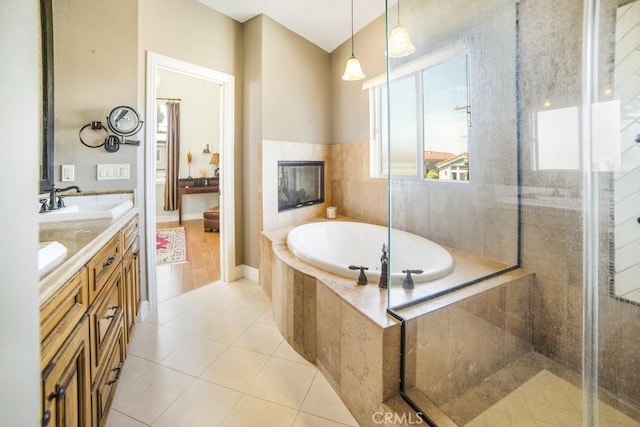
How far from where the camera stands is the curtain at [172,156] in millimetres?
5707

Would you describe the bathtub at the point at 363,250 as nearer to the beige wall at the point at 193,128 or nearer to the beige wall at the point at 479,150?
the beige wall at the point at 479,150

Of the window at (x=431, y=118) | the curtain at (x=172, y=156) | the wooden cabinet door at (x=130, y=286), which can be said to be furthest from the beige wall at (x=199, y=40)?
the curtain at (x=172, y=156)

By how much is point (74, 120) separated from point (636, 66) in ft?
10.1

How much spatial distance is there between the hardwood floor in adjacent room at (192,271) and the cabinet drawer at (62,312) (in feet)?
5.96

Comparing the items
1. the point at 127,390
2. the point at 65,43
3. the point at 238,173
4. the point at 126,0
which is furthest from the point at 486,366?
the point at 126,0

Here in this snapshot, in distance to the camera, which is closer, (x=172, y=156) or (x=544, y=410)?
(x=544, y=410)

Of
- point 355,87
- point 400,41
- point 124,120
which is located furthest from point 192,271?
point 400,41

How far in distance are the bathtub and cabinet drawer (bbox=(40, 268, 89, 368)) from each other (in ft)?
3.98

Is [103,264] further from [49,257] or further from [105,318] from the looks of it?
[49,257]

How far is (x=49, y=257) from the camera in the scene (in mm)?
741

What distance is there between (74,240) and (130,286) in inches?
34.0

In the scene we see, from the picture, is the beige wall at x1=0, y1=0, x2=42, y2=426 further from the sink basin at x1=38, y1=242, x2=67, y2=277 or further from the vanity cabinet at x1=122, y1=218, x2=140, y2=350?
the vanity cabinet at x1=122, y1=218, x2=140, y2=350

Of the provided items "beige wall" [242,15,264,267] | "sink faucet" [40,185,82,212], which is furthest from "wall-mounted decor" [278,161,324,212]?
"sink faucet" [40,185,82,212]

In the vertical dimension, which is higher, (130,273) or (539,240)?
(539,240)
